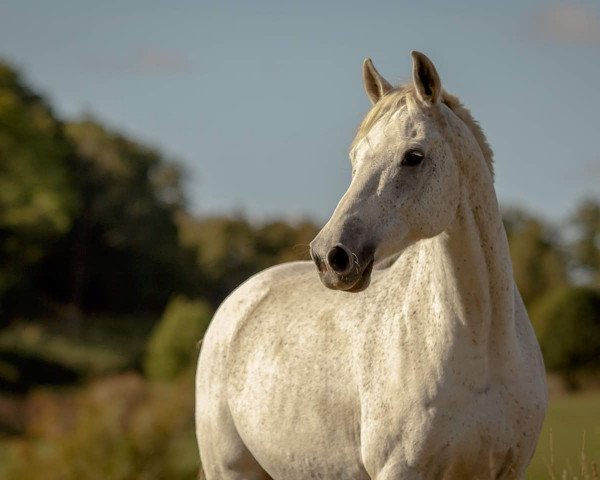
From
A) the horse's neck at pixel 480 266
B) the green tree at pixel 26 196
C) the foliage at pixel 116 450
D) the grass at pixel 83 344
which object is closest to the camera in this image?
the horse's neck at pixel 480 266

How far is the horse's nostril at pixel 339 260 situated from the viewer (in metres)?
4.59

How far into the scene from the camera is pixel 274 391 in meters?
5.96

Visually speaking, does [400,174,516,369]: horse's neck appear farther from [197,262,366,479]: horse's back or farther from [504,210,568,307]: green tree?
[504,210,568,307]: green tree

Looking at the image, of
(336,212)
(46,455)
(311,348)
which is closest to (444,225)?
(336,212)

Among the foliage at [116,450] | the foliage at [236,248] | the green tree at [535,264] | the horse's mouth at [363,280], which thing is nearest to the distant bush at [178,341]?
the green tree at [535,264]

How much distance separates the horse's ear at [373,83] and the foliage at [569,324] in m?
26.7

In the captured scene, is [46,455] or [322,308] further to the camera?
[46,455]

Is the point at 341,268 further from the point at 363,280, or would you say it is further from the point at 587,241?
the point at 587,241

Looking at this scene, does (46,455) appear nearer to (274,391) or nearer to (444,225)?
(274,391)

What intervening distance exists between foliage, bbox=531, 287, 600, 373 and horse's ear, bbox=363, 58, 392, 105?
87.8 feet

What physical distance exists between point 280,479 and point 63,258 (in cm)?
5391

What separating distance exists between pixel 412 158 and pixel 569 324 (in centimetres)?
2793

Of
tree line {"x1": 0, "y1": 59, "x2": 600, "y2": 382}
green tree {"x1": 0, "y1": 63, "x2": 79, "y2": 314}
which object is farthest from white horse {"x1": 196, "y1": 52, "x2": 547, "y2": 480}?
green tree {"x1": 0, "y1": 63, "x2": 79, "y2": 314}

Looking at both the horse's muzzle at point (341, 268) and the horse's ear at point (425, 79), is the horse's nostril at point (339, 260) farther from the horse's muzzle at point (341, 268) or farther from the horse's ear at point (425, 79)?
the horse's ear at point (425, 79)
